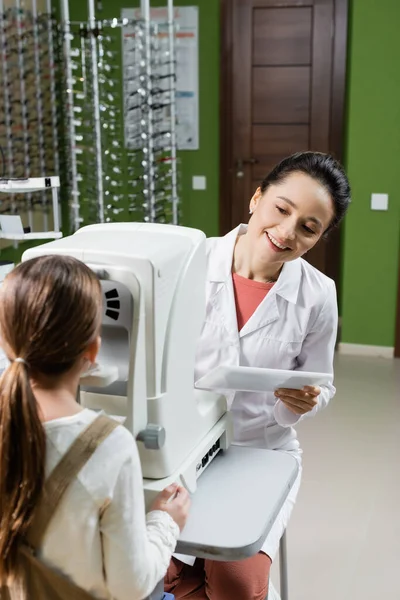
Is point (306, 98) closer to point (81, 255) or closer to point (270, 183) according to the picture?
point (270, 183)

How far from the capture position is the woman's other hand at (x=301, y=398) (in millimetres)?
1368

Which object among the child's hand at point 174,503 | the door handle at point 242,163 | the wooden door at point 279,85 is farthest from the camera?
the door handle at point 242,163

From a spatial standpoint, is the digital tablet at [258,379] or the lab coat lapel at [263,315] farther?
the lab coat lapel at [263,315]

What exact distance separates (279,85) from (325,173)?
132 inches

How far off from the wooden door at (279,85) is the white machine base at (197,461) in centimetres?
352

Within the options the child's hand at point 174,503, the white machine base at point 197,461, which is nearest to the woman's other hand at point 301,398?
the white machine base at point 197,461

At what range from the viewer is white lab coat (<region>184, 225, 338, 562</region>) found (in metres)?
1.54

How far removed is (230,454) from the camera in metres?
1.38

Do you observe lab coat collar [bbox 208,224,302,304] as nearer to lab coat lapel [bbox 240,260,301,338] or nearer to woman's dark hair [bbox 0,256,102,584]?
lab coat lapel [bbox 240,260,301,338]

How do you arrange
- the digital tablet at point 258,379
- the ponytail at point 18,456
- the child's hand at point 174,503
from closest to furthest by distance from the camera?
A: the ponytail at point 18,456 → the child's hand at point 174,503 → the digital tablet at point 258,379

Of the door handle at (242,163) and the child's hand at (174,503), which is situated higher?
the door handle at (242,163)

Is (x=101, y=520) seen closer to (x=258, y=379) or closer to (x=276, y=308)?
(x=258, y=379)

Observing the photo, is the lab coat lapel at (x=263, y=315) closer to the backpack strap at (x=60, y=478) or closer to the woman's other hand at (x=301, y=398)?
the woman's other hand at (x=301, y=398)

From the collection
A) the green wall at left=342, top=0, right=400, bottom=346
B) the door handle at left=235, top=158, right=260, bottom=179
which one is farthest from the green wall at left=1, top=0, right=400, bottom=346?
the door handle at left=235, top=158, right=260, bottom=179
